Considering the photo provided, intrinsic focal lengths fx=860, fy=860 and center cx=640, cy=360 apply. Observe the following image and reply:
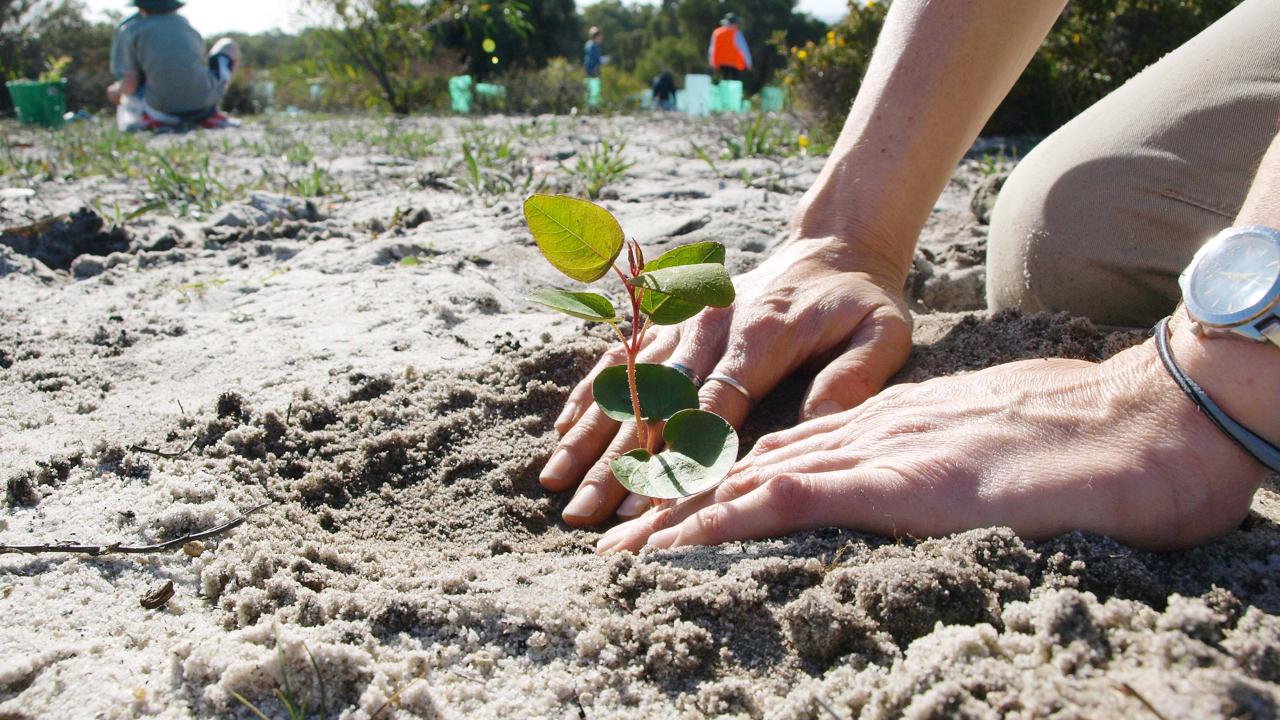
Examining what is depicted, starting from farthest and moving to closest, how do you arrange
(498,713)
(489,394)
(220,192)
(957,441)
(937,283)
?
(220,192), (937,283), (489,394), (957,441), (498,713)

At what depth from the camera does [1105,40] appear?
532 centimetres

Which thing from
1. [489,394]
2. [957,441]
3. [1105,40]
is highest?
[1105,40]

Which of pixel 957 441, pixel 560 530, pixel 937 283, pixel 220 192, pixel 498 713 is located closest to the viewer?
pixel 498 713

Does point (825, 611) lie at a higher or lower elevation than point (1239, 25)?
lower

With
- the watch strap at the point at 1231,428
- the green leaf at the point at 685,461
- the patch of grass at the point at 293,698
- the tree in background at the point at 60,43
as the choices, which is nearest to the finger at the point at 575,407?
the green leaf at the point at 685,461

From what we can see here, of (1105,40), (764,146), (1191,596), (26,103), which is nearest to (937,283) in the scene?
(1191,596)

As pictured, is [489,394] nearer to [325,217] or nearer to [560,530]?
[560,530]

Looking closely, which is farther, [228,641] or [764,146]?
[764,146]

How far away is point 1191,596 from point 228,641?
3.88 ft

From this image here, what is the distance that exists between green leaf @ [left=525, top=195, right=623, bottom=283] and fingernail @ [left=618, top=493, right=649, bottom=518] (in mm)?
549

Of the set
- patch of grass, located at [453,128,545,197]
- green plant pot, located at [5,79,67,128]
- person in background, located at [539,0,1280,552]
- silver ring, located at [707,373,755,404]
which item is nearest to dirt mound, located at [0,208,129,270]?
patch of grass, located at [453,128,545,197]

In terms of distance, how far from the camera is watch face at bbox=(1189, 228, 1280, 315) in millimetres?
1132

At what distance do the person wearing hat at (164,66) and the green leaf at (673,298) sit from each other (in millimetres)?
9741

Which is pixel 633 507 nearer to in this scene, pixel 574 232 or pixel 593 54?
pixel 574 232
